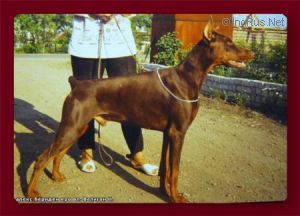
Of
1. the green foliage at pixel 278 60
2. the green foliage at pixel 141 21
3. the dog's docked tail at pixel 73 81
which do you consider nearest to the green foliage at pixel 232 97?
the green foliage at pixel 278 60

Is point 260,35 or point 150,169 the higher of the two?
point 260,35

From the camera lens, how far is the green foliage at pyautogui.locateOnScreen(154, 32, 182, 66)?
4176mm

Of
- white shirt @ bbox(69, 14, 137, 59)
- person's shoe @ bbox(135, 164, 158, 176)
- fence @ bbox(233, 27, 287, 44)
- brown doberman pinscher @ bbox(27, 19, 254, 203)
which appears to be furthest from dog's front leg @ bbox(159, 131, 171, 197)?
fence @ bbox(233, 27, 287, 44)

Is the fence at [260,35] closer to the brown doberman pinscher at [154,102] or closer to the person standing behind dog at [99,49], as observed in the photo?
the brown doberman pinscher at [154,102]

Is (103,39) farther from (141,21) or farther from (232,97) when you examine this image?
(232,97)

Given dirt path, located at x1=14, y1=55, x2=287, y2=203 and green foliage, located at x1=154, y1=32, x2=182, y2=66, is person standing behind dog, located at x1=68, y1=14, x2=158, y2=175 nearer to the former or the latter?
dirt path, located at x1=14, y1=55, x2=287, y2=203

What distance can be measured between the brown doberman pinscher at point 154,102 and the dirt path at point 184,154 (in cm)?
32

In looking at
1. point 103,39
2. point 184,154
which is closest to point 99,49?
point 103,39

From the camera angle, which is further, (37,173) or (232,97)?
(232,97)

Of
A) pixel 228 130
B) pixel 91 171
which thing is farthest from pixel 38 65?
pixel 228 130

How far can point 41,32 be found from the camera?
4016mm

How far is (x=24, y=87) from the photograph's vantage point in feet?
13.6

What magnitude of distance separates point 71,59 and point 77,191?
1.27m

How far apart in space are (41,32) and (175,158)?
1662 millimetres
